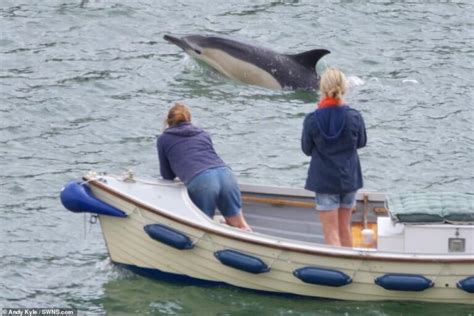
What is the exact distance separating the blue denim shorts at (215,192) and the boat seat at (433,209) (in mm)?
1471

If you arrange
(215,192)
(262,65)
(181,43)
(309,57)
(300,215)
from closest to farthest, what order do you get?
(215,192)
(300,215)
(309,57)
(262,65)
(181,43)

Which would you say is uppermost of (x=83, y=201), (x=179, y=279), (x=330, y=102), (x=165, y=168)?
(x=330, y=102)

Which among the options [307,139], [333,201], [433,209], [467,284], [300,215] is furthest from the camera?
[300,215]

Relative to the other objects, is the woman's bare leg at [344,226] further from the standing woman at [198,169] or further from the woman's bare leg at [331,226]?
the standing woman at [198,169]

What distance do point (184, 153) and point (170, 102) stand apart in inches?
243

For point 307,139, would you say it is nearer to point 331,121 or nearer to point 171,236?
point 331,121

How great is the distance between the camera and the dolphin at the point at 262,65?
21500 millimetres

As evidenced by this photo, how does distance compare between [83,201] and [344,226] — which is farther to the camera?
[344,226]

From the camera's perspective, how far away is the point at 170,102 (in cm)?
2122

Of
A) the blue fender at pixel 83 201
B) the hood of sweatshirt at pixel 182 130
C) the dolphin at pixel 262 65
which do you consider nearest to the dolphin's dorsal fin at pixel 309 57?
the dolphin at pixel 262 65

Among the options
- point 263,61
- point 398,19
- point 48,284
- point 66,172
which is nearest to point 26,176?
point 66,172

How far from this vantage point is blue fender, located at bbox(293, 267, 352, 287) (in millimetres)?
14359

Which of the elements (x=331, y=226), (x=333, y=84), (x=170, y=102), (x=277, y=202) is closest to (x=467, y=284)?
(x=331, y=226)

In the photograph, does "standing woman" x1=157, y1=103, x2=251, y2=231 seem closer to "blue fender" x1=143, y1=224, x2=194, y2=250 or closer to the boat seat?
"blue fender" x1=143, y1=224, x2=194, y2=250
